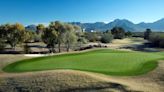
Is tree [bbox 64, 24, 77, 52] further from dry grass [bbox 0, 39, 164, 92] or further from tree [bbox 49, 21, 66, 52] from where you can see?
dry grass [bbox 0, 39, 164, 92]

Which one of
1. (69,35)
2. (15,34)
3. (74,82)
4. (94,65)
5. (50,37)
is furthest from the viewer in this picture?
(15,34)

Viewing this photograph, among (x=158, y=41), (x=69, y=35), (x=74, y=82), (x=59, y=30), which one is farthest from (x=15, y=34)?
(x=74, y=82)

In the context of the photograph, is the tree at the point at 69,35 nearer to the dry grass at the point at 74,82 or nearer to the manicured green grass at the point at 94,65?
the manicured green grass at the point at 94,65

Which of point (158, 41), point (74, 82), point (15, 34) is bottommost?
point (158, 41)

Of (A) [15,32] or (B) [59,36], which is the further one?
(A) [15,32]

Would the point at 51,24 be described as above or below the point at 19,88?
above

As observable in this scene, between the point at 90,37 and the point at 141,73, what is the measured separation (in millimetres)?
84849

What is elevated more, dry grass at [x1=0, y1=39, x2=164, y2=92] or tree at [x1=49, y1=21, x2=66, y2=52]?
tree at [x1=49, y1=21, x2=66, y2=52]

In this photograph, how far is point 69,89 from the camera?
26156mm

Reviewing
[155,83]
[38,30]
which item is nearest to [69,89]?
[155,83]

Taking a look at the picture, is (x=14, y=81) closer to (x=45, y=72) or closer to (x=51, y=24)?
(x=45, y=72)

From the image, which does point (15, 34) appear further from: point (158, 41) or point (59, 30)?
point (158, 41)

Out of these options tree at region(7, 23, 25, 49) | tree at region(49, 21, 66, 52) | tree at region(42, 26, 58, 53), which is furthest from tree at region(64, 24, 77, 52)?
tree at region(7, 23, 25, 49)

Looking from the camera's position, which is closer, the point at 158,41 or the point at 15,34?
the point at 15,34
